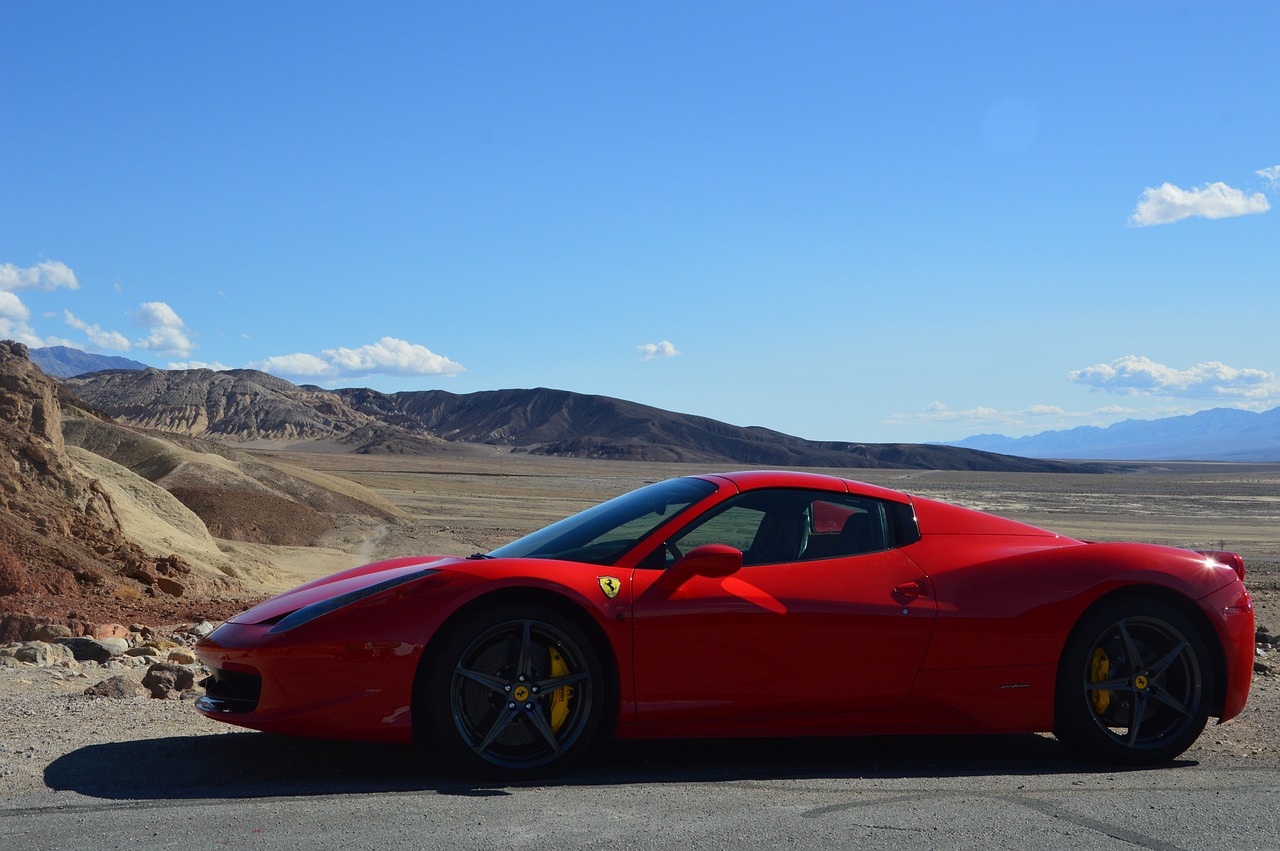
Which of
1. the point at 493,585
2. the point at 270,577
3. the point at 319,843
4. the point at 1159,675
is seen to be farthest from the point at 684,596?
the point at 270,577

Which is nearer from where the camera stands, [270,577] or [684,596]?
[684,596]

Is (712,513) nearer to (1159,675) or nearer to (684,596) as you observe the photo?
(684,596)

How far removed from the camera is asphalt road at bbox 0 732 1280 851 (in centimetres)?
376

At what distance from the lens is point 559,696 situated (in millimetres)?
4605

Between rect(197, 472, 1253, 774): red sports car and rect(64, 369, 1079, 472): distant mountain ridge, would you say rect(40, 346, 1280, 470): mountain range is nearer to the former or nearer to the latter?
rect(64, 369, 1079, 472): distant mountain ridge

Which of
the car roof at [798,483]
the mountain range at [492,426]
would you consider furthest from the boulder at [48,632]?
the mountain range at [492,426]

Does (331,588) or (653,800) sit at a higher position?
(331,588)

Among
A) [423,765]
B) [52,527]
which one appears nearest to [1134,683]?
[423,765]

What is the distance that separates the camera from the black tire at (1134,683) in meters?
5.05

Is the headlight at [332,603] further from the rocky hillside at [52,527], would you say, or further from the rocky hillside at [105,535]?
the rocky hillside at [52,527]

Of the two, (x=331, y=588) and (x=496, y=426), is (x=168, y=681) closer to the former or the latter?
(x=331, y=588)

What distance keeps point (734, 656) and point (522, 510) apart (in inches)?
1481

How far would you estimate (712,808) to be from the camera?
4.11m

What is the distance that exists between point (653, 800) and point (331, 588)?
177 centimetres
